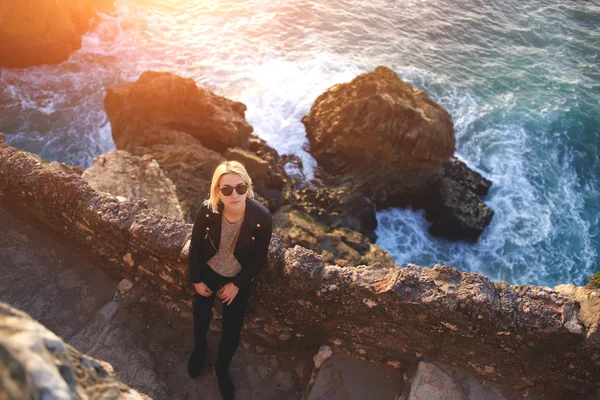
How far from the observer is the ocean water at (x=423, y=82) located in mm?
13516

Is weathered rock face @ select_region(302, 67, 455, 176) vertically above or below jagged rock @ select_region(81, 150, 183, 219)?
below

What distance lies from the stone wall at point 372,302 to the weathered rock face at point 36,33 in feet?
49.0

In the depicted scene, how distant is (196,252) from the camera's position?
13.1 ft

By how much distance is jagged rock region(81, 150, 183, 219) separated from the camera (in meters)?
7.46

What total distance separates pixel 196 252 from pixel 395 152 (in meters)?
9.44

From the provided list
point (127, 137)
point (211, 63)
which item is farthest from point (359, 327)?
point (211, 63)

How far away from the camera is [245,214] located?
388 centimetres

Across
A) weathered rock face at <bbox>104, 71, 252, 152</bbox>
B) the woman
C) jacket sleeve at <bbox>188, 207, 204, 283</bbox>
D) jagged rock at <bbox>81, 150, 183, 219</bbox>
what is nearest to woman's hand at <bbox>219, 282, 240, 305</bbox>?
the woman

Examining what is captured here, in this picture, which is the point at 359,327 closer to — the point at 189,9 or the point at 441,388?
the point at 441,388

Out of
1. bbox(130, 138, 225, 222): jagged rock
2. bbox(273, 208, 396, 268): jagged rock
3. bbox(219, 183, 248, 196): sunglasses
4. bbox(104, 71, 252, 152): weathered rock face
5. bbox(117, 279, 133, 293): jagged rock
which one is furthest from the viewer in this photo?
bbox(104, 71, 252, 152): weathered rock face

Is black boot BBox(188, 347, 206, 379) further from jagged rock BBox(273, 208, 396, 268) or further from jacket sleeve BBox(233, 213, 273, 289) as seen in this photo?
jagged rock BBox(273, 208, 396, 268)

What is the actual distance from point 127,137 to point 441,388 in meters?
9.41

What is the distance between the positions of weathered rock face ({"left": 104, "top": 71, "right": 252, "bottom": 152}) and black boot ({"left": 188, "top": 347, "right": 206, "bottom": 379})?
7398mm

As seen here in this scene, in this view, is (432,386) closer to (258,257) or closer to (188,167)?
(258,257)
